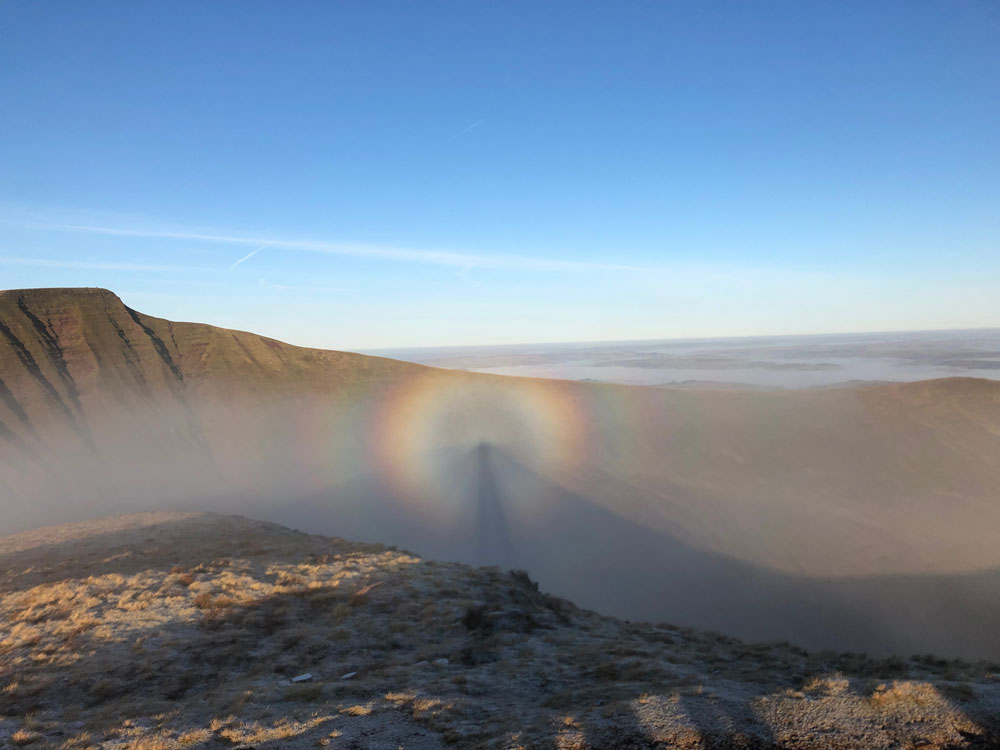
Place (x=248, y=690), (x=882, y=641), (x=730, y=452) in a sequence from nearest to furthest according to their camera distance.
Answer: (x=248, y=690)
(x=882, y=641)
(x=730, y=452)

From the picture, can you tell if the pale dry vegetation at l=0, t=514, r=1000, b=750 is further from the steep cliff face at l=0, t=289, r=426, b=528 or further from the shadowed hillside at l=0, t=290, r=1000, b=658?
the steep cliff face at l=0, t=289, r=426, b=528

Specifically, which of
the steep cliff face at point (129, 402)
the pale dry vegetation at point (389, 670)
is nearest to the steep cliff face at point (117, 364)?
the steep cliff face at point (129, 402)

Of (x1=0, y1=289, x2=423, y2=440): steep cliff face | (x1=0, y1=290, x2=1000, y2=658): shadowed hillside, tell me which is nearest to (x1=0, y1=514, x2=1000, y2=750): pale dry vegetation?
(x1=0, y1=290, x2=1000, y2=658): shadowed hillside

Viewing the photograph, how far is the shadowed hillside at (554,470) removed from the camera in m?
20.7

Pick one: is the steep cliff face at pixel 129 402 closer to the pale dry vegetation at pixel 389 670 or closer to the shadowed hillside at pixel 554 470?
the shadowed hillside at pixel 554 470

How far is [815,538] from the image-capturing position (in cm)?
2569

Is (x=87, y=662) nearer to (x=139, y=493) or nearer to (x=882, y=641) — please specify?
(x=882, y=641)

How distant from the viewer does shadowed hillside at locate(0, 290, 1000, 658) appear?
68.0 feet

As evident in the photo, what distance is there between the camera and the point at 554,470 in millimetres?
36844

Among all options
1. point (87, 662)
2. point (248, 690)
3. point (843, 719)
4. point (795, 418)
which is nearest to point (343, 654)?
point (248, 690)

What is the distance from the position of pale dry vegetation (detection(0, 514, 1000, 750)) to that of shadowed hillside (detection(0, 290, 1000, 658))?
9.95m

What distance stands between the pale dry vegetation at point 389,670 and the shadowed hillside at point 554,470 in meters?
9.95

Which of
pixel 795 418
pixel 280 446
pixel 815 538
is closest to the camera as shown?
pixel 815 538

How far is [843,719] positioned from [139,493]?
33825 mm
